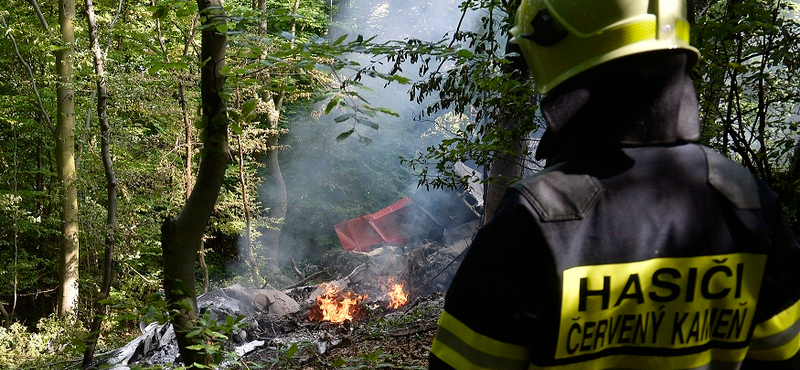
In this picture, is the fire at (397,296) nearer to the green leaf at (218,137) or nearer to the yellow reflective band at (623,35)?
the green leaf at (218,137)

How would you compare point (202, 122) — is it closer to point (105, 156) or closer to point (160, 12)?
point (160, 12)

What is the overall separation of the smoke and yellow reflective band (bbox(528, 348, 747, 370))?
861 inches

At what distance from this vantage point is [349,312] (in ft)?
38.5

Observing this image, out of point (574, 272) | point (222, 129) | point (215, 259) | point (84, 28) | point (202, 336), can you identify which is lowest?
point (215, 259)

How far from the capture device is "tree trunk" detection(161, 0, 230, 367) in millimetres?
2605

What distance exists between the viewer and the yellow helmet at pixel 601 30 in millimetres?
1265

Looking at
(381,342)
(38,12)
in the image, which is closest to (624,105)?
(381,342)

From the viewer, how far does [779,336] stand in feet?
4.52

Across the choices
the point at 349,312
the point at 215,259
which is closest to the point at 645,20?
the point at 349,312

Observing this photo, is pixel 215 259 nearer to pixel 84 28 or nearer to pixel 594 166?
pixel 84 28

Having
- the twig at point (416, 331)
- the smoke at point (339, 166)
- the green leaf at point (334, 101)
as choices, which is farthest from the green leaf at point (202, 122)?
the smoke at point (339, 166)

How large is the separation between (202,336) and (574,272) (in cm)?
218

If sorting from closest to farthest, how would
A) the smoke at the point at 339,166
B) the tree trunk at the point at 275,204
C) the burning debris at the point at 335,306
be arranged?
the burning debris at the point at 335,306 < the tree trunk at the point at 275,204 < the smoke at the point at 339,166

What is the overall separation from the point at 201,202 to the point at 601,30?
80.7 inches
